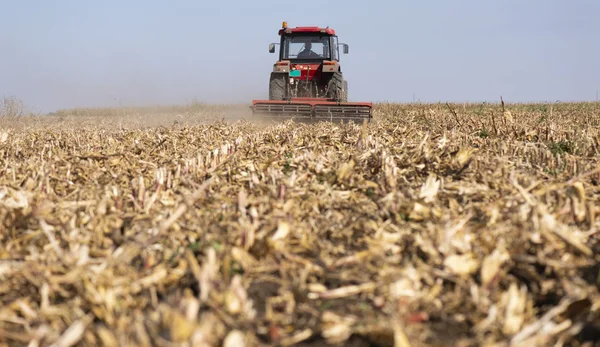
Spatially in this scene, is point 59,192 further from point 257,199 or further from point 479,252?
point 479,252

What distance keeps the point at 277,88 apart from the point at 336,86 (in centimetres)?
133

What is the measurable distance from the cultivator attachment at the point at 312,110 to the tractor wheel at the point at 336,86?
1.57 metres

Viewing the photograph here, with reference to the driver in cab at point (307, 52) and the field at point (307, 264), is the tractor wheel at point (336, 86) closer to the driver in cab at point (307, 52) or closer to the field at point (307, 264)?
the driver in cab at point (307, 52)

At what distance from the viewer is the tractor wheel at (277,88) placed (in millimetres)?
13727

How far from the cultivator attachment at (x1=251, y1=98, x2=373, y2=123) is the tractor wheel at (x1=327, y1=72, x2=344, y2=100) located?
1.57 metres

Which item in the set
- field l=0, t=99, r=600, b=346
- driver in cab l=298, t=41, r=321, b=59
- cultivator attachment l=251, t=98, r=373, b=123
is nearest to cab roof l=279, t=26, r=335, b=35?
driver in cab l=298, t=41, r=321, b=59

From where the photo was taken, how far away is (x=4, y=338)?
1916 millimetres

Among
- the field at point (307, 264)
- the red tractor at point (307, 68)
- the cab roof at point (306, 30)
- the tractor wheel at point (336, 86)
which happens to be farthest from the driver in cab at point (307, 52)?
the field at point (307, 264)

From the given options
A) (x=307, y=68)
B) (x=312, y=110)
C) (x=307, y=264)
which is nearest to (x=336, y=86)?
(x=307, y=68)

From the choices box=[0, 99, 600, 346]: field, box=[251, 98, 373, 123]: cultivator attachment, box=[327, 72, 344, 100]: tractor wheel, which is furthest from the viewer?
box=[327, 72, 344, 100]: tractor wheel

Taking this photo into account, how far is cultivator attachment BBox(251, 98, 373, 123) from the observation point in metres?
11.6

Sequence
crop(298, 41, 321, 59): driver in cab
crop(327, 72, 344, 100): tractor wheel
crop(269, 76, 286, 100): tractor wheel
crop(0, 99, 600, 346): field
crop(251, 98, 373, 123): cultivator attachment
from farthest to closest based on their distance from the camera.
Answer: crop(298, 41, 321, 59): driver in cab < crop(269, 76, 286, 100): tractor wheel < crop(327, 72, 344, 100): tractor wheel < crop(251, 98, 373, 123): cultivator attachment < crop(0, 99, 600, 346): field

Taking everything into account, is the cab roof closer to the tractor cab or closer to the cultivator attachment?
the tractor cab

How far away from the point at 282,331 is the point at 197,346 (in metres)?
0.39
